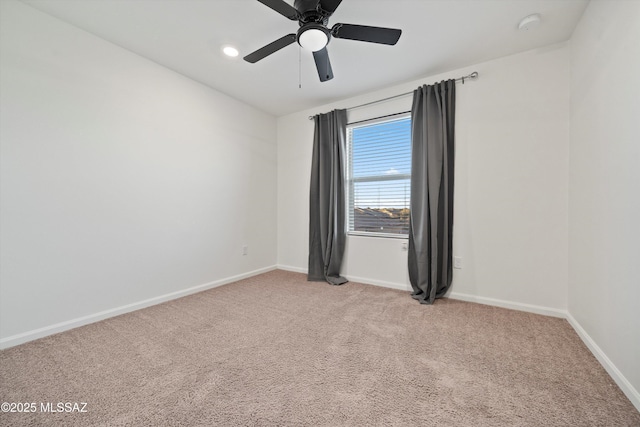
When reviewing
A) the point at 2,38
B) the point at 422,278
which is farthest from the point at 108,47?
the point at 422,278

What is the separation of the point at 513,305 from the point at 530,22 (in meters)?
2.39

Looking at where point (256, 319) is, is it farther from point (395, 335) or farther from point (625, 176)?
point (625, 176)

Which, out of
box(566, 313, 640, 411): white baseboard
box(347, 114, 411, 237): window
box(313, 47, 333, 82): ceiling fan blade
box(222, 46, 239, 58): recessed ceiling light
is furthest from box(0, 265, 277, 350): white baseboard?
box(566, 313, 640, 411): white baseboard

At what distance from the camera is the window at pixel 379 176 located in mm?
2865

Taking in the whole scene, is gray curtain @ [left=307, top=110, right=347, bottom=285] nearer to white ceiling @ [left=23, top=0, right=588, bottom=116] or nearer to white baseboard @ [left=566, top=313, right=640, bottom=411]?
white ceiling @ [left=23, top=0, right=588, bottom=116]

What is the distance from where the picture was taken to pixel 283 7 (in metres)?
1.38

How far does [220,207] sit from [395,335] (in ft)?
8.04

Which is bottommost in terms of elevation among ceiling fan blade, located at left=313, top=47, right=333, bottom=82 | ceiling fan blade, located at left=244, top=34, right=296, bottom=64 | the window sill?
the window sill

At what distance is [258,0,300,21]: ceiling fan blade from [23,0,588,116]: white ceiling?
45 cm

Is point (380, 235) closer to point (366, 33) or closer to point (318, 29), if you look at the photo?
point (366, 33)

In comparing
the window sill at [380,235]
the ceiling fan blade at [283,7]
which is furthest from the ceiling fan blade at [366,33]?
the window sill at [380,235]

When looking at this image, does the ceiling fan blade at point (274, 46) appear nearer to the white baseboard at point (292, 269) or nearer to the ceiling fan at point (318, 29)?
the ceiling fan at point (318, 29)

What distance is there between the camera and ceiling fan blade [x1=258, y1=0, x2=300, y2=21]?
132 cm

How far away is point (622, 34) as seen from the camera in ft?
4.37
